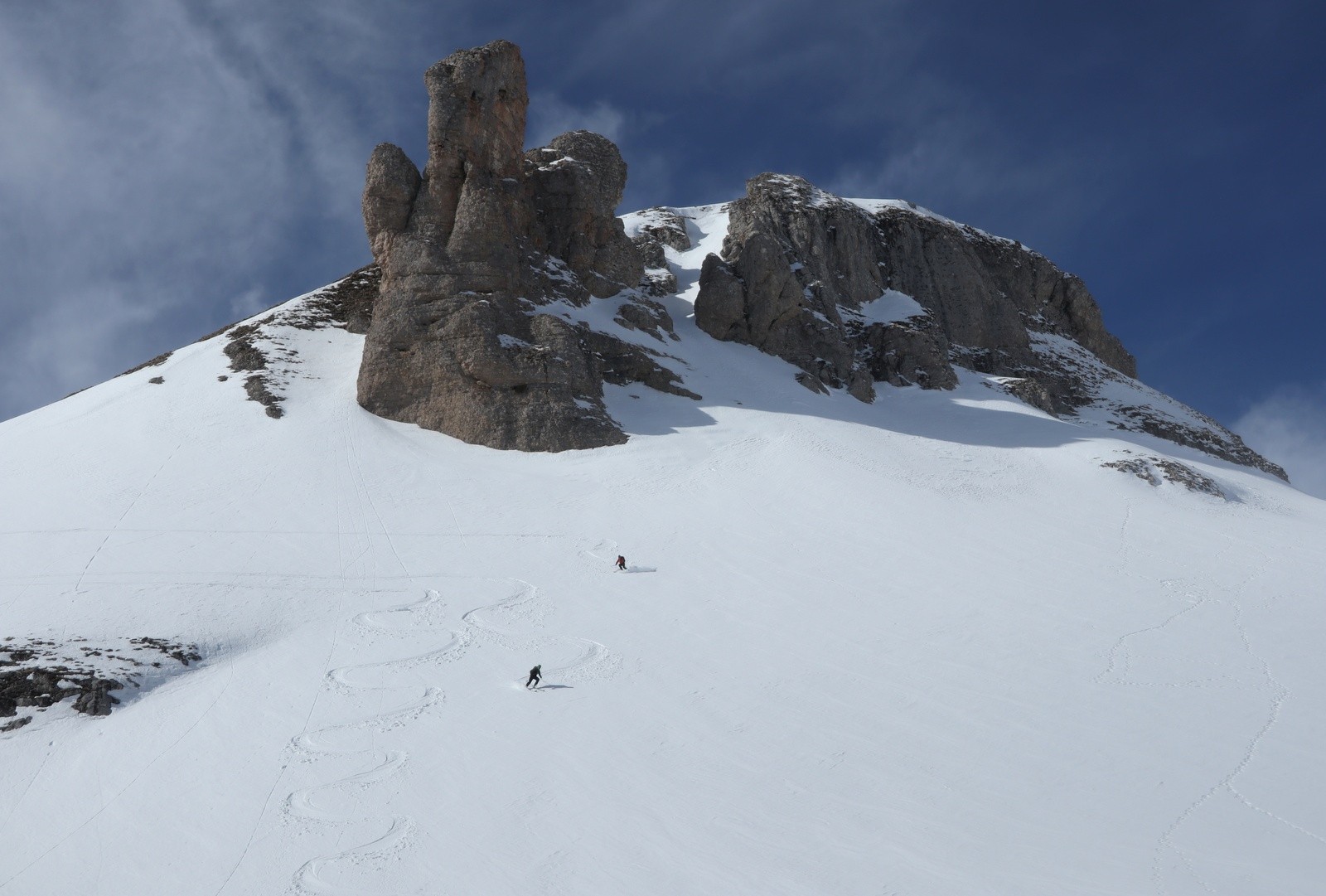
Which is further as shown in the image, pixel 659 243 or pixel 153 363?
pixel 659 243

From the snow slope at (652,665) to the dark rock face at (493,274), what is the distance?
247 cm

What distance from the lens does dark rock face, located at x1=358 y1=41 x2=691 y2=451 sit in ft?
123

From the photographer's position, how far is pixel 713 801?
1424 centimetres

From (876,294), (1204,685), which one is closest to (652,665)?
(1204,685)

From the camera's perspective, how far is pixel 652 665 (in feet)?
63.7

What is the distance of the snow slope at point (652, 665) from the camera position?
13.1 metres

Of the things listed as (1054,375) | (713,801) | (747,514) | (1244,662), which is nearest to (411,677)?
(713,801)

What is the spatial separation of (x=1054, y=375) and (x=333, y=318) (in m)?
50.9

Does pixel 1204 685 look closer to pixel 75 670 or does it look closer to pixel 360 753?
pixel 360 753

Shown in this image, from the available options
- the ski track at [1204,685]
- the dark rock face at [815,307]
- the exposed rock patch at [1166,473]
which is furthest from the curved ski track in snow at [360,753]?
the dark rock face at [815,307]

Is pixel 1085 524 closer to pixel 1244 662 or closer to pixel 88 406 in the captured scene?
pixel 1244 662

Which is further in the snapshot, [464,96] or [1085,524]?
[464,96]

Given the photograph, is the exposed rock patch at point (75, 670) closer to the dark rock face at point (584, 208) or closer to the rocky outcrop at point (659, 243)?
the dark rock face at point (584, 208)

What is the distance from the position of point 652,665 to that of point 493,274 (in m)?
27.4
